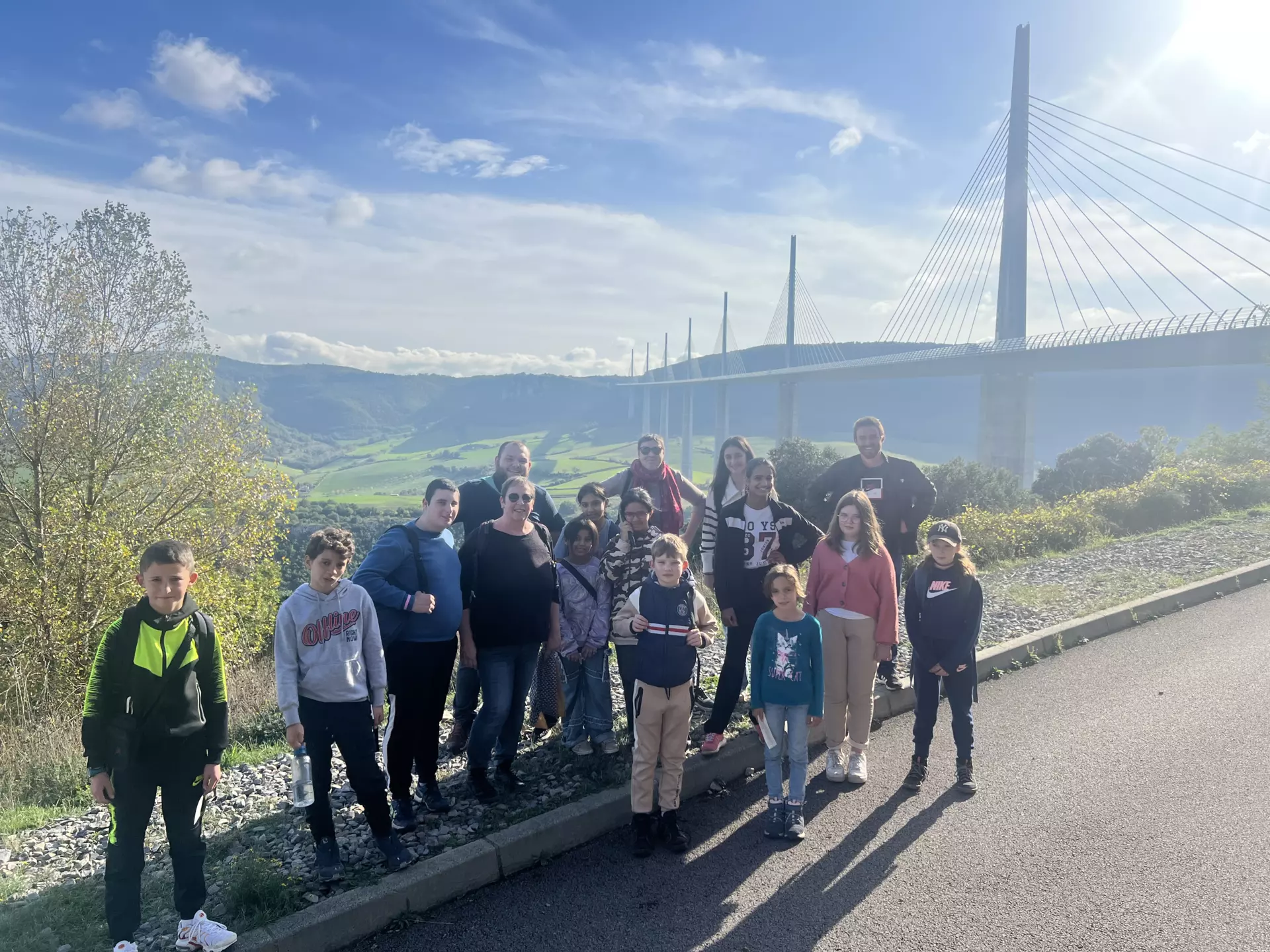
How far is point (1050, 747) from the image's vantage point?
4598 millimetres

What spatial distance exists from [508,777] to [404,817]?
59cm

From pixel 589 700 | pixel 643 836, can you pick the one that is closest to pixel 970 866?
pixel 643 836

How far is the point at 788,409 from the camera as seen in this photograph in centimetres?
6075

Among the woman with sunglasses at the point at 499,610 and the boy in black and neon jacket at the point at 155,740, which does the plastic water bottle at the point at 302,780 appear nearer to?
the boy in black and neon jacket at the point at 155,740

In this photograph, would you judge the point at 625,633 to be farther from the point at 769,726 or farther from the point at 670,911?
the point at 670,911

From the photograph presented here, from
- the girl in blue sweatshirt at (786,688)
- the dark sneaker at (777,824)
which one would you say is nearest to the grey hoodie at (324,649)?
the girl in blue sweatshirt at (786,688)

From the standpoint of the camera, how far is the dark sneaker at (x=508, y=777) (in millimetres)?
4051

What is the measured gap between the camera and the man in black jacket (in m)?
5.27

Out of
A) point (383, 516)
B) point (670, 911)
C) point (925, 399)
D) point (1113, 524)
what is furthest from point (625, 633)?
point (925, 399)

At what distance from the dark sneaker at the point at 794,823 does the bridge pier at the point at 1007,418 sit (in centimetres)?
3835

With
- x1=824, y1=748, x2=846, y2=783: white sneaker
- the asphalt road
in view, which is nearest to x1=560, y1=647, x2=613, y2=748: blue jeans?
the asphalt road

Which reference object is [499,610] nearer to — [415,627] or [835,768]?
[415,627]

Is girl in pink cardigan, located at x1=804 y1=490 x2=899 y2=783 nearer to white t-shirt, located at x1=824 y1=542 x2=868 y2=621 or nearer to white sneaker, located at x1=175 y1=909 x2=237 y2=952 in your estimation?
white t-shirt, located at x1=824 y1=542 x2=868 y2=621

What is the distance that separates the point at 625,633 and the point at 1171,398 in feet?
313
